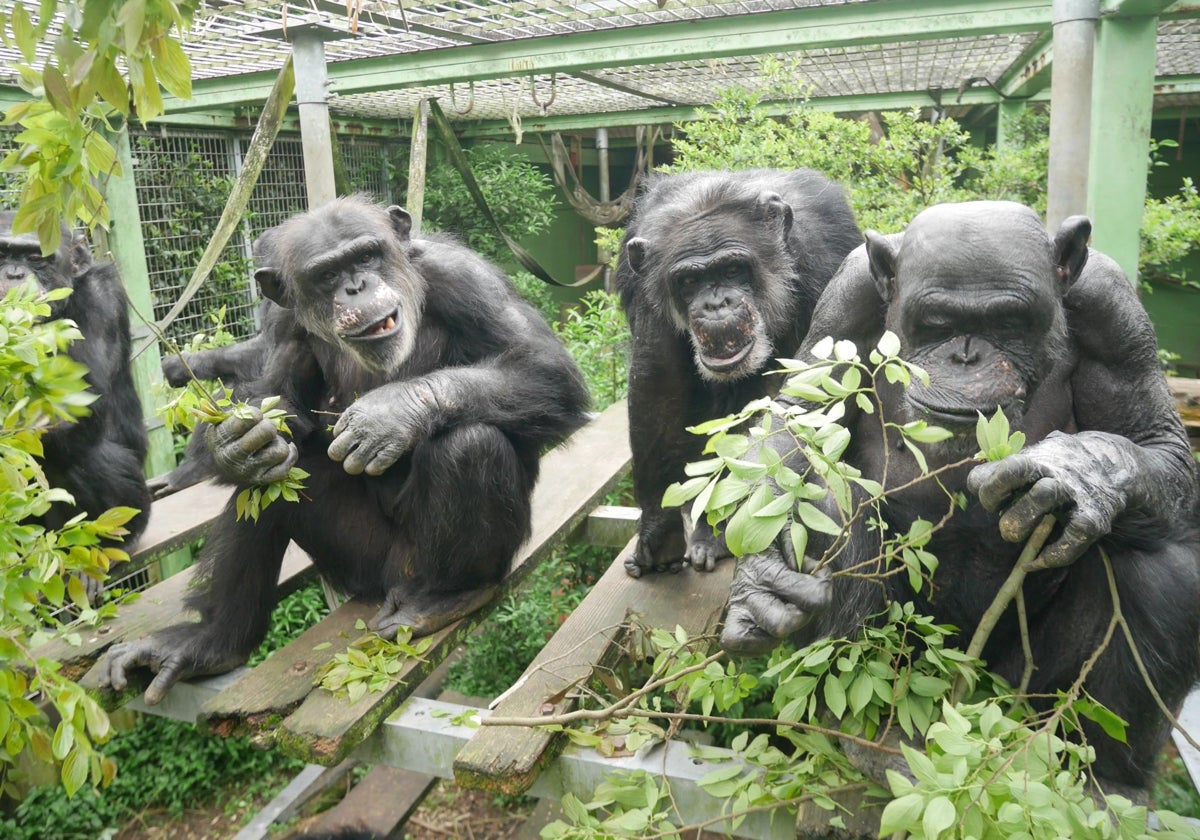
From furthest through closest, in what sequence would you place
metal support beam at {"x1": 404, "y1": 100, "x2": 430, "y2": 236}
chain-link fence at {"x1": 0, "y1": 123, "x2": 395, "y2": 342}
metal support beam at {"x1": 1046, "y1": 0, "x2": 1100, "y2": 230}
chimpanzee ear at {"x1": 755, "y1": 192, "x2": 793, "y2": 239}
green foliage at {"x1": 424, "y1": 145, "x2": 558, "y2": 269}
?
green foliage at {"x1": 424, "y1": 145, "x2": 558, "y2": 269}, chain-link fence at {"x1": 0, "y1": 123, "x2": 395, "y2": 342}, metal support beam at {"x1": 404, "y1": 100, "x2": 430, "y2": 236}, metal support beam at {"x1": 1046, "y1": 0, "x2": 1100, "y2": 230}, chimpanzee ear at {"x1": 755, "y1": 192, "x2": 793, "y2": 239}

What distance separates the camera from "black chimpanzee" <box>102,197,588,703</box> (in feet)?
11.2

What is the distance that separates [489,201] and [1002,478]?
30.8 feet

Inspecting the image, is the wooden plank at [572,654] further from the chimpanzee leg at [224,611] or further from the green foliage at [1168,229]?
the green foliage at [1168,229]

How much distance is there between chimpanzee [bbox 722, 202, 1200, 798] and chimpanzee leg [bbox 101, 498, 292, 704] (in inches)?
75.8

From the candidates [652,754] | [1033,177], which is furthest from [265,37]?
[1033,177]

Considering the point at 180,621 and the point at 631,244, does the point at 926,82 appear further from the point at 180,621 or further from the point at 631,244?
the point at 180,621

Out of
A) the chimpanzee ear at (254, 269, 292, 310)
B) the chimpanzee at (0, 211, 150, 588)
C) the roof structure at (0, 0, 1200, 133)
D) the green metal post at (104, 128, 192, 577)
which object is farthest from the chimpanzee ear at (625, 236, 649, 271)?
the green metal post at (104, 128, 192, 577)

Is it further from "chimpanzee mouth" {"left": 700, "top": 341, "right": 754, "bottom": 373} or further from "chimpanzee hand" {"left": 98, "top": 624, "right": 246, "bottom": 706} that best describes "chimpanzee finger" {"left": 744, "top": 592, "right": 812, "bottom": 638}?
"chimpanzee hand" {"left": 98, "top": 624, "right": 246, "bottom": 706}

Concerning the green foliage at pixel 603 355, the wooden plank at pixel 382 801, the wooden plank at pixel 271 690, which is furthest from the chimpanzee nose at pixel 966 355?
the green foliage at pixel 603 355

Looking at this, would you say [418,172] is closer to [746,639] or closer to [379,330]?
[379,330]

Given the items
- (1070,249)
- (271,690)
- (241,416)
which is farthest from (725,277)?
(271,690)

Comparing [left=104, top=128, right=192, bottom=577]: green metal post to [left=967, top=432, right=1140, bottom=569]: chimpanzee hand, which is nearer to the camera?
[left=967, top=432, right=1140, bottom=569]: chimpanzee hand

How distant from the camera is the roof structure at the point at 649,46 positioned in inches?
192

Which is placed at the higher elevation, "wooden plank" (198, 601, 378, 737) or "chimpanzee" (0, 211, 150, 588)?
"chimpanzee" (0, 211, 150, 588)
